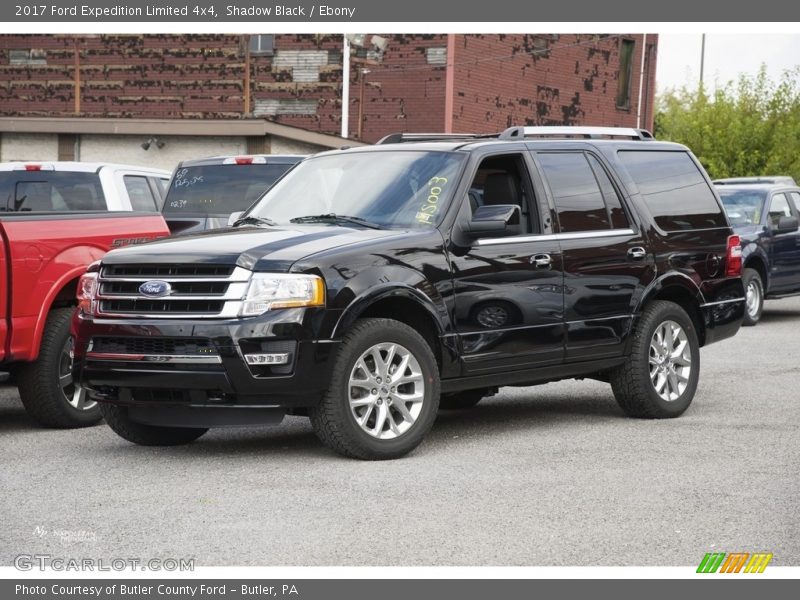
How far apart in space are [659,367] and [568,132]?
181 centimetres

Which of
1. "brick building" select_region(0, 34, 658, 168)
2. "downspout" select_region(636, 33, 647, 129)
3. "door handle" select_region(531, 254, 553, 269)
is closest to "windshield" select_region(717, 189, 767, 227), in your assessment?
"door handle" select_region(531, 254, 553, 269)

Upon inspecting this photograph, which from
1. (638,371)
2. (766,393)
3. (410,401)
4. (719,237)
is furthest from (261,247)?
(766,393)

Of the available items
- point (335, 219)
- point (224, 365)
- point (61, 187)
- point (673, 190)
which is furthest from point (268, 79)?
point (224, 365)

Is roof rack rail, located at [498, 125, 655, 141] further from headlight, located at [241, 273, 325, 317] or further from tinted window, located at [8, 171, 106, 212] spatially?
tinted window, located at [8, 171, 106, 212]

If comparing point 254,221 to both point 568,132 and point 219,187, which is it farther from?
point 219,187

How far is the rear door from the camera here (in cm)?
975

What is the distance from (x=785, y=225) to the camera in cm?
2033

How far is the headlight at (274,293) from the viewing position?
8.05m

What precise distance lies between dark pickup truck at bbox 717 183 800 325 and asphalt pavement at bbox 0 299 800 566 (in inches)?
370

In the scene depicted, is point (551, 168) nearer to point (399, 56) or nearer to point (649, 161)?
point (649, 161)

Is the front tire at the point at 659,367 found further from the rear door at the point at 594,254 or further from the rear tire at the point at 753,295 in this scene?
the rear tire at the point at 753,295

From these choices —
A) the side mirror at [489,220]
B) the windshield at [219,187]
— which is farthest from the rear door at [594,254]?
the windshield at [219,187]

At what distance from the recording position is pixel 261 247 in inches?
326

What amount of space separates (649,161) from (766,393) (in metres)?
2.38
